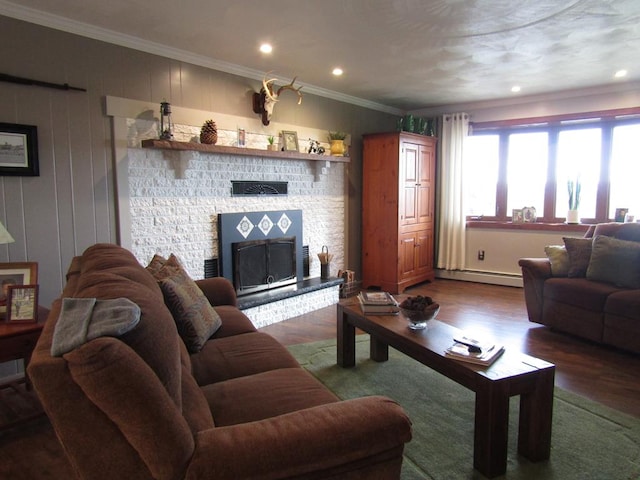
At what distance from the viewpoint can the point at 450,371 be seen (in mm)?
2000

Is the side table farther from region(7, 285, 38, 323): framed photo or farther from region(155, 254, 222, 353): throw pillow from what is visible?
region(155, 254, 222, 353): throw pillow

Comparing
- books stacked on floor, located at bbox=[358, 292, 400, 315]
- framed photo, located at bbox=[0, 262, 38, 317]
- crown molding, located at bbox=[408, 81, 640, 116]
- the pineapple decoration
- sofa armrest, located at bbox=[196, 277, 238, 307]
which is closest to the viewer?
framed photo, located at bbox=[0, 262, 38, 317]

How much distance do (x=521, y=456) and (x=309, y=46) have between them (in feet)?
10.2

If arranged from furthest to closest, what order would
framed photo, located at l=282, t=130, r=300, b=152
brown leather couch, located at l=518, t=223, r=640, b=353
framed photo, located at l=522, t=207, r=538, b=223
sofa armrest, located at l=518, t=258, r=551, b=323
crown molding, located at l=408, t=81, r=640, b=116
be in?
1. framed photo, located at l=522, t=207, r=538, b=223
2. crown molding, located at l=408, t=81, r=640, b=116
3. framed photo, located at l=282, t=130, r=300, b=152
4. sofa armrest, located at l=518, t=258, r=551, b=323
5. brown leather couch, located at l=518, t=223, r=640, b=353

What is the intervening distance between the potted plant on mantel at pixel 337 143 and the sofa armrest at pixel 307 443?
386 cm

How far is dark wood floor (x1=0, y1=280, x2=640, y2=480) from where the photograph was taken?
2016mm

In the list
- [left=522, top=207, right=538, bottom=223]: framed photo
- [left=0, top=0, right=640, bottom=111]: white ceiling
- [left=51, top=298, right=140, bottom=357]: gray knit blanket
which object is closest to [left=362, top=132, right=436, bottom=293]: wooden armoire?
[left=0, top=0, right=640, bottom=111]: white ceiling

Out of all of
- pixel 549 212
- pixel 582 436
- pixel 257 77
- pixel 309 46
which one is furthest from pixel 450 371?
pixel 549 212

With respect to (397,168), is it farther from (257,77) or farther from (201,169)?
(201,169)

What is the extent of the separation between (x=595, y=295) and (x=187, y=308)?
3.15 m

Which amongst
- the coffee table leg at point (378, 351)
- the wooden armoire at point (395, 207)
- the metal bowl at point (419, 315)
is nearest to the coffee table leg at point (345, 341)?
the coffee table leg at point (378, 351)

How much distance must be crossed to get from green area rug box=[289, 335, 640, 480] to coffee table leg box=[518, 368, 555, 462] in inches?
2.1

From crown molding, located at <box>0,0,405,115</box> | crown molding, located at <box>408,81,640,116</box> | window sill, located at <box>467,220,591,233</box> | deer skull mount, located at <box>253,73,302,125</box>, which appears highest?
crown molding, located at <box>408,81,640,116</box>

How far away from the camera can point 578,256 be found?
3787 mm
